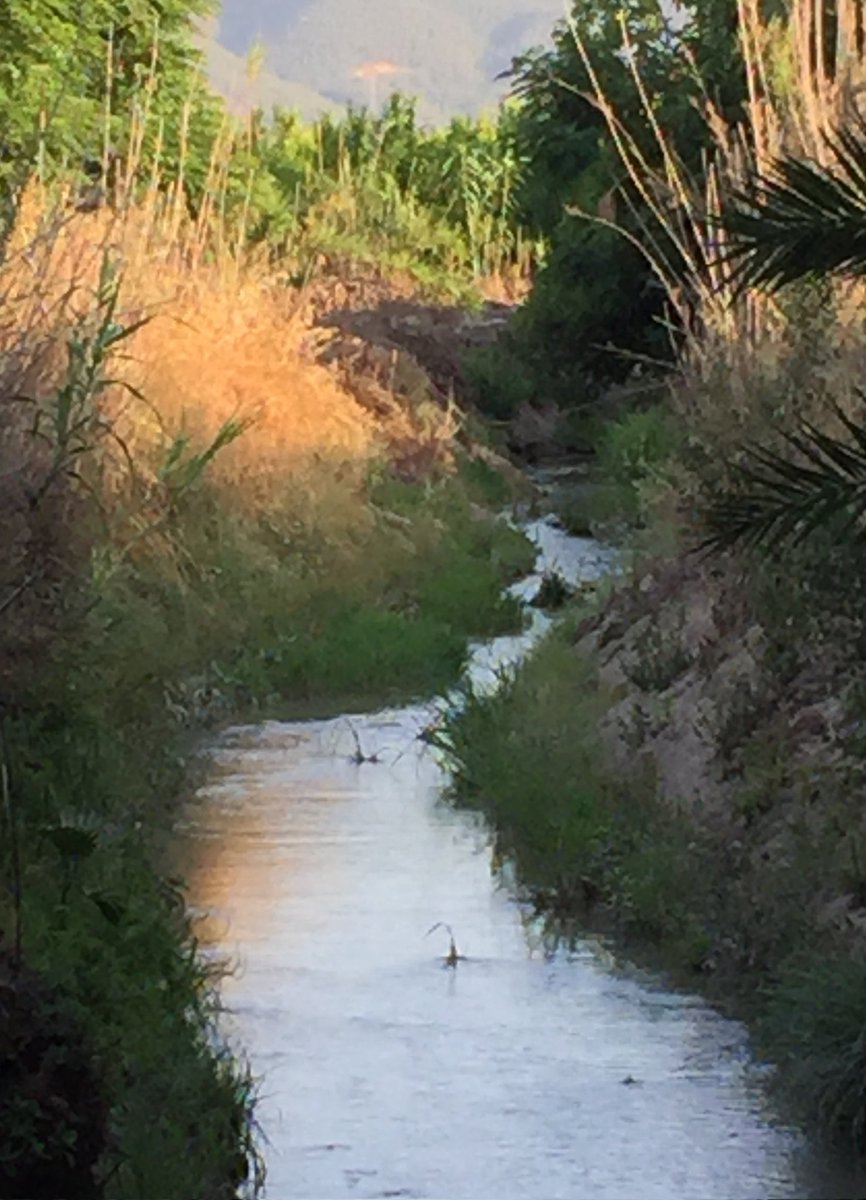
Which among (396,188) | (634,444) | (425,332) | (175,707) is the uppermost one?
(396,188)

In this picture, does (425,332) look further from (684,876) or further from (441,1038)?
(441,1038)

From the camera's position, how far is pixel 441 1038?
745cm

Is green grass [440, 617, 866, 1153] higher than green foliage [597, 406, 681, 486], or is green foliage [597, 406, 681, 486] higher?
green foliage [597, 406, 681, 486]

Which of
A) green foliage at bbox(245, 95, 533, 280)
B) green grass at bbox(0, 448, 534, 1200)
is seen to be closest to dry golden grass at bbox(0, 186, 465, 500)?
green grass at bbox(0, 448, 534, 1200)

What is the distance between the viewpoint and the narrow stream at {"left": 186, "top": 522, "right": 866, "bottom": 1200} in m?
6.26

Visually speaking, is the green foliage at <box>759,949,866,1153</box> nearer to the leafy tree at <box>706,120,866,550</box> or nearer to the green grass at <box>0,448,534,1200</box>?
the leafy tree at <box>706,120,866,550</box>

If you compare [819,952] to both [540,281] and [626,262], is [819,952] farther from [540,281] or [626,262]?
[540,281]

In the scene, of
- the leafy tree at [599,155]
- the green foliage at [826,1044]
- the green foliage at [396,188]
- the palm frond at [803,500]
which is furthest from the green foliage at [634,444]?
the palm frond at [803,500]

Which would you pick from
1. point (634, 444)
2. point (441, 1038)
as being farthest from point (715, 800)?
point (634, 444)

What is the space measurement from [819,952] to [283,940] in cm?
201

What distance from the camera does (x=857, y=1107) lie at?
20.9 feet

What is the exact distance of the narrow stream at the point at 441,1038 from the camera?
6258 mm

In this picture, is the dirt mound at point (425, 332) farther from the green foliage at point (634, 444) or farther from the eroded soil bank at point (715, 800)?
the eroded soil bank at point (715, 800)

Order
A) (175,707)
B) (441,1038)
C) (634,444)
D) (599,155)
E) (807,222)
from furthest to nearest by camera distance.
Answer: (599,155) < (634,444) < (175,707) < (441,1038) < (807,222)
